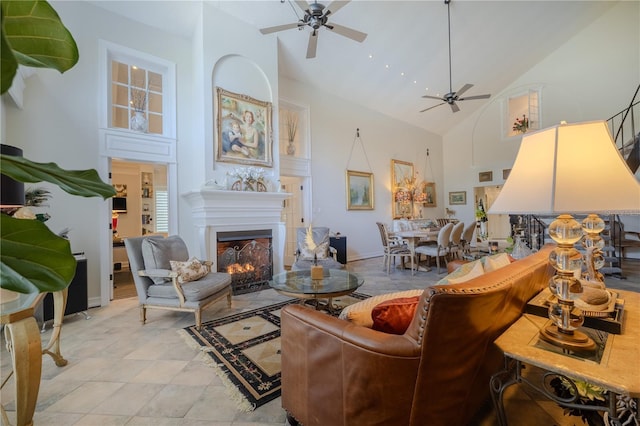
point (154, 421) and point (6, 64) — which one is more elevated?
point (6, 64)

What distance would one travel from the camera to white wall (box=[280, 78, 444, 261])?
5934 millimetres

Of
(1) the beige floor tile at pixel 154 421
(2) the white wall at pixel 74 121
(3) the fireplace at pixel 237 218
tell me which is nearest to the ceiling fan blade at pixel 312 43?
(3) the fireplace at pixel 237 218

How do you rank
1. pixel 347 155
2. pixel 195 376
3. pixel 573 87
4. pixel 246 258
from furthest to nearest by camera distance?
pixel 573 87 < pixel 347 155 < pixel 246 258 < pixel 195 376

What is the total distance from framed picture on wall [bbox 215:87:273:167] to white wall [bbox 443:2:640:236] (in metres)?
6.41

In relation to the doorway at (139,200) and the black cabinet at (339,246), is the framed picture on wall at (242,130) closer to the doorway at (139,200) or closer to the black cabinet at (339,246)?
the black cabinet at (339,246)

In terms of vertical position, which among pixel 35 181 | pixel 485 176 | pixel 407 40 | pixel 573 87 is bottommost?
pixel 35 181

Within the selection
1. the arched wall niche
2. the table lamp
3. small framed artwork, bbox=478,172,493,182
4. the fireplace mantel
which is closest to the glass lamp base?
the table lamp

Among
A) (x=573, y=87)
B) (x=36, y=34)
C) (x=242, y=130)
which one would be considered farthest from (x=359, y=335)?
(x=573, y=87)

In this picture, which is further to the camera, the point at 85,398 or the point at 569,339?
the point at 85,398

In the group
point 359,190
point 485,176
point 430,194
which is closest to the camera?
point 359,190

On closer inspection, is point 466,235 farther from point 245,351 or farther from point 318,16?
point 245,351

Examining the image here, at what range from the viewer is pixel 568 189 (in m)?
0.96

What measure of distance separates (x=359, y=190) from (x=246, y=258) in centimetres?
345

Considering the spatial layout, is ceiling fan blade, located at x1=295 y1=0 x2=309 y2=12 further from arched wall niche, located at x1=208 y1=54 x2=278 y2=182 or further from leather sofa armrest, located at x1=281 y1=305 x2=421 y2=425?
leather sofa armrest, located at x1=281 y1=305 x2=421 y2=425
